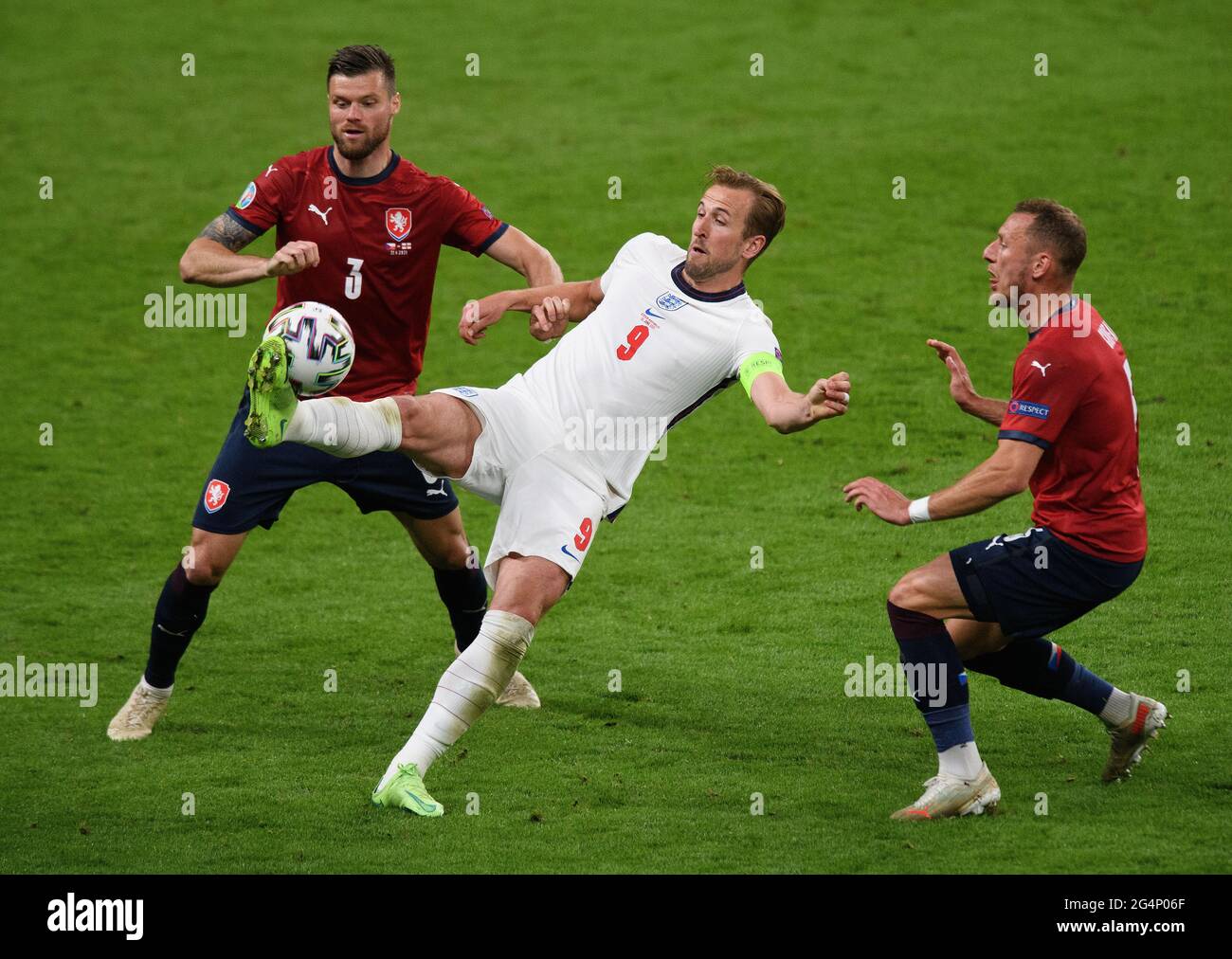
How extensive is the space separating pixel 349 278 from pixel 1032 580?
327 centimetres

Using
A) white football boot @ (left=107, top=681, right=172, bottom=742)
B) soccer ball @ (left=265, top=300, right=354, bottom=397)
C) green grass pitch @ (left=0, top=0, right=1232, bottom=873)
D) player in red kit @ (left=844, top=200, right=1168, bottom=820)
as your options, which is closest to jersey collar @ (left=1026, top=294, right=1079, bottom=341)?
player in red kit @ (left=844, top=200, right=1168, bottom=820)

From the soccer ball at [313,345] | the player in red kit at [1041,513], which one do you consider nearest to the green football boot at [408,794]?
the soccer ball at [313,345]

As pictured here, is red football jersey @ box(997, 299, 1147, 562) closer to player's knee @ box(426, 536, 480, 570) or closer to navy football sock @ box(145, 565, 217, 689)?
player's knee @ box(426, 536, 480, 570)

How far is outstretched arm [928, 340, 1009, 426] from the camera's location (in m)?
5.99

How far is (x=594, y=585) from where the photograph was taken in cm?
934

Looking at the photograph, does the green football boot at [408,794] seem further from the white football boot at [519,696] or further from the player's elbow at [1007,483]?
the player's elbow at [1007,483]

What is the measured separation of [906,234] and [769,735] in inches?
354

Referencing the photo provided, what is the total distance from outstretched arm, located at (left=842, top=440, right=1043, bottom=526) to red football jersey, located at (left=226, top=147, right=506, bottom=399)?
7.92 feet

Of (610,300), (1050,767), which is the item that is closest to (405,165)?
(610,300)

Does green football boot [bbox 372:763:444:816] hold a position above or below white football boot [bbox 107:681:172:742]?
below

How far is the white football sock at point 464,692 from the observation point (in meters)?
5.75

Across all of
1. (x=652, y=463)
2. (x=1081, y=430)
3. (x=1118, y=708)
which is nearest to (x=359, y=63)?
(x=1081, y=430)

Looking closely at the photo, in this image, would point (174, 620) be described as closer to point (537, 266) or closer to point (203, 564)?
point (203, 564)

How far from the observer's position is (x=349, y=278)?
271 inches
